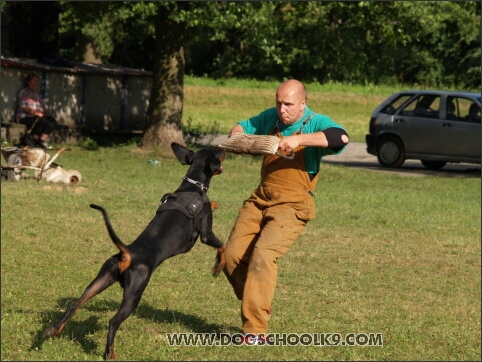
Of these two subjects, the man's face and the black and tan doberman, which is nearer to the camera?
the black and tan doberman

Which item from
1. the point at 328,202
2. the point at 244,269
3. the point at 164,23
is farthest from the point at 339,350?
the point at 164,23

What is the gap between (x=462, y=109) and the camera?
2373 cm

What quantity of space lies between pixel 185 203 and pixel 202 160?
0.36 meters

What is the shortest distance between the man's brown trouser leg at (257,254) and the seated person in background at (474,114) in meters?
16.4

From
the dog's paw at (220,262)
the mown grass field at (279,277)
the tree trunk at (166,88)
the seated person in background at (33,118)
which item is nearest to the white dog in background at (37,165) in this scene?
the mown grass field at (279,277)

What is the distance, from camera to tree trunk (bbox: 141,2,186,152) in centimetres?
2381

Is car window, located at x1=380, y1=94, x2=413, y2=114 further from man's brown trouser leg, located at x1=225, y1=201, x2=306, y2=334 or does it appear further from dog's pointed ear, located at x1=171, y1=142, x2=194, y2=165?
dog's pointed ear, located at x1=171, y1=142, x2=194, y2=165

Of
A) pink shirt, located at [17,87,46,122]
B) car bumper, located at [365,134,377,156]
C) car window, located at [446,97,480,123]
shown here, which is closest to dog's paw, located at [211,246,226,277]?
pink shirt, located at [17,87,46,122]

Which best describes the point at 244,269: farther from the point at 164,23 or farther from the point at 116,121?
the point at 116,121

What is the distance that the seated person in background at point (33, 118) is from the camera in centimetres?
1892

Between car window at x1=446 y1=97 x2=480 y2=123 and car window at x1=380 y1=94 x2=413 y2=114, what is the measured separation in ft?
3.45

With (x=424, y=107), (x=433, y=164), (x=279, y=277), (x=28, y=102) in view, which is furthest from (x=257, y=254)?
(x=433, y=164)

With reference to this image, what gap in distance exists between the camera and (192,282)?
10320mm

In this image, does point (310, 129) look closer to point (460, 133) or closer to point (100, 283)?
point (100, 283)
